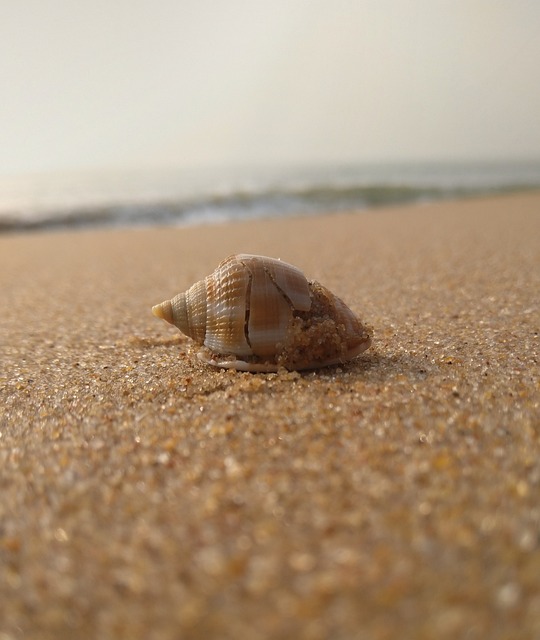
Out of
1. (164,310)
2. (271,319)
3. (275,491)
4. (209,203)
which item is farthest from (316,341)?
(209,203)

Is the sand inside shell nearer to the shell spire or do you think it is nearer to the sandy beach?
the sandy beach

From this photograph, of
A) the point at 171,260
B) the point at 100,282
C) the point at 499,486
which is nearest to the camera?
the point at 499,486

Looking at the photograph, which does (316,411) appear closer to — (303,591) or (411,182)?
(303,591)

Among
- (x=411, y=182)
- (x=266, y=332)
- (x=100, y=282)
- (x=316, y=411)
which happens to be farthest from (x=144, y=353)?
(x=411, y=182)

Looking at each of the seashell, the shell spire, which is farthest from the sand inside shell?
the shell spire

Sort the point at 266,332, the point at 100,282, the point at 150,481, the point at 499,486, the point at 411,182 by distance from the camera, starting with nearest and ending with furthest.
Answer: the point at 499,486
the point at 150,481
the point at 266,332
the point at 100,282
the point at 411,182

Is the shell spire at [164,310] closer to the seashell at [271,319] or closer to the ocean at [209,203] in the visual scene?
the seashell at [271,319]

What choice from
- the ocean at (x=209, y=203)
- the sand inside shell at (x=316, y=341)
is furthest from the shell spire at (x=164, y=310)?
the ocean at (x=209, y=203)
